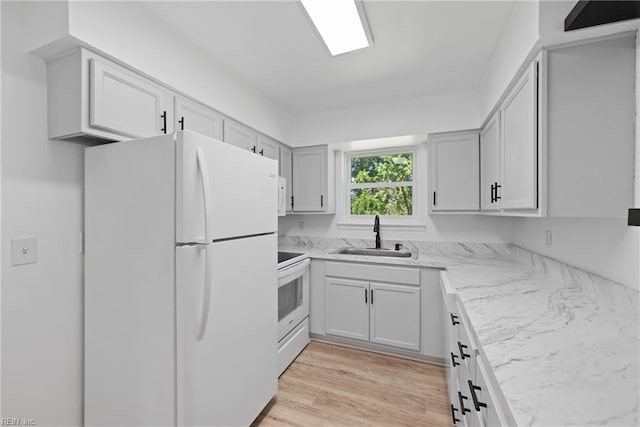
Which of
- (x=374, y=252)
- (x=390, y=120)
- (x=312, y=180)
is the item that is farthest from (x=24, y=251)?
(x=390, y=120)

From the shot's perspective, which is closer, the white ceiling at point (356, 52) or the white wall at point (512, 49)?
the white wall at point (512, 49)

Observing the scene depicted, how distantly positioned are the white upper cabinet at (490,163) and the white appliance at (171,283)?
170 centimetres

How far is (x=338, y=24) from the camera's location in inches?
66.6

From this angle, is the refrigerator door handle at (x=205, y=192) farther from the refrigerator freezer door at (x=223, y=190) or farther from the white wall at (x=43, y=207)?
the white wall at (x=43, y=207)

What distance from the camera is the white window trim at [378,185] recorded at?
308 centimetres

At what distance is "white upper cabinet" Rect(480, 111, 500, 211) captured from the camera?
1956 mm

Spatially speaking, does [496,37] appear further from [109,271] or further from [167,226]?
[109,271]

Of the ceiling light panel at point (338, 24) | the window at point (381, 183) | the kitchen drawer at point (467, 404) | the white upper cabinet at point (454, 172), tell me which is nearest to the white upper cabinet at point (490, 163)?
the white upper cabinet at point (454, 172)

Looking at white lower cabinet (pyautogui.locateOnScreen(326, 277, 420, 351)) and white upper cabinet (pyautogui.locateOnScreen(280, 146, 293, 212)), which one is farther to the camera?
white upper cabinet (pyautogui.locateOnScreen(280, 146, 293, 212))

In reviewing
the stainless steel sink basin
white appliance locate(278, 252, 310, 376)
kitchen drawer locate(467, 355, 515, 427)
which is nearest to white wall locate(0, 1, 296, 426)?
white appliance locate(278, 252, 310, 376)

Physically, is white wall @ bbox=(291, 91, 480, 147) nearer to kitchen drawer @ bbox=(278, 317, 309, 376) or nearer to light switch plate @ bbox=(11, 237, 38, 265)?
kitchen drawer @ bbox=(278, 317, 309, 376)

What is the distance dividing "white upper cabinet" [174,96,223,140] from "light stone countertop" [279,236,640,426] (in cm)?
198

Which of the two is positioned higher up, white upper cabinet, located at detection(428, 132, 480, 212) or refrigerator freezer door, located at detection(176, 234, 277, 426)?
white upper cabinet, located at detection(428, 132, 480, 212)

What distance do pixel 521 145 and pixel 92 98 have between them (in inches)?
87.9
